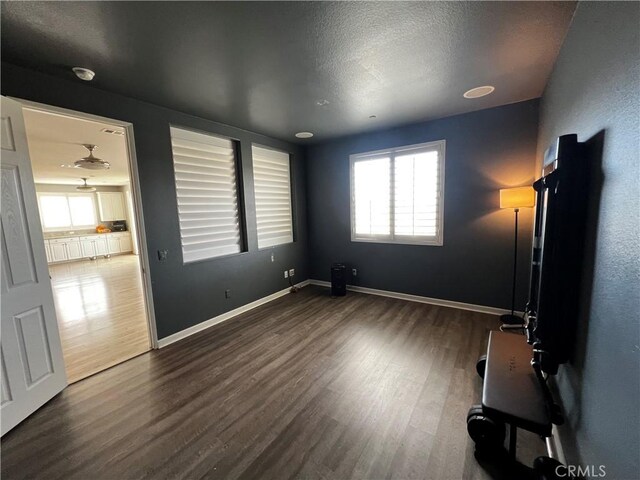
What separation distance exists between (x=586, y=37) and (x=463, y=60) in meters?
0.82

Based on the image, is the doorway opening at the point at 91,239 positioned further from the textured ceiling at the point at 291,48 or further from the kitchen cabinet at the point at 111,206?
the textured ceiling at the point at 291,48

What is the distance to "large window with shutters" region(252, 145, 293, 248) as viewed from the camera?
4.24 m

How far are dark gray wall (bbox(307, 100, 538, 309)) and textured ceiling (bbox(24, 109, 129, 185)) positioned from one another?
3590 mm

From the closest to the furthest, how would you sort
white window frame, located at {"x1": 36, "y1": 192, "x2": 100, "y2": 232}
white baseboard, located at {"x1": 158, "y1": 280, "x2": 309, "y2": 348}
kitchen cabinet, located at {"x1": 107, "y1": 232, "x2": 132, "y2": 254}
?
1. white baseboard, located at {"x1": 158, "y1": 280, "x2": 309, "y2": 348}
2. white window frame, located at {"x1": 36, "y1": 192, "x2": 100, "y2": 232}
3. kitchen cabinet, located at {"x1": 107, "y1": 232, "x2": 132, "y2": 254}

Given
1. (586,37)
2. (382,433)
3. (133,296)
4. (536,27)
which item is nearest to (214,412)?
(382,433)

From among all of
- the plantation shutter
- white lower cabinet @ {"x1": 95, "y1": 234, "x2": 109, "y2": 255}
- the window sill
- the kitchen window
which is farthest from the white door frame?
the kitchen window

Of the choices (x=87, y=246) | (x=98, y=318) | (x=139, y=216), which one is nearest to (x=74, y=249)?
(x=87, y=246)

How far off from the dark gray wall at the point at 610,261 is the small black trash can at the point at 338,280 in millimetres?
3103

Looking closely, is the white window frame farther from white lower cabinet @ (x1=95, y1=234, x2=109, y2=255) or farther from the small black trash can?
the small black trash can

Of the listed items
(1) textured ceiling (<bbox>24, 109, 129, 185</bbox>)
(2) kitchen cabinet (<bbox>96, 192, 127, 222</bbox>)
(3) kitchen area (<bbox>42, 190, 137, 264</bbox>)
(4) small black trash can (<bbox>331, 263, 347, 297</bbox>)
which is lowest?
(4) small black trash can (<bbox>331, 263, 347, 297</bbox>)

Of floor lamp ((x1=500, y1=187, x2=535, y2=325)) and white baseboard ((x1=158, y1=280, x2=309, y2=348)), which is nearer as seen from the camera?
floor lamp ((x1=500, y1=187, x2=535, y2=325))

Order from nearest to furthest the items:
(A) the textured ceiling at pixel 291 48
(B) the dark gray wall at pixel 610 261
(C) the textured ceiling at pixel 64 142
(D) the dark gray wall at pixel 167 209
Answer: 1. (B) the dark gray wall at pixel 610 261
2. (A) the textured ceiling at pixel 291 48
3. (D) the dark gray wall at pixel 167 209
4. (C) the textured ceiling at pixel 64 142

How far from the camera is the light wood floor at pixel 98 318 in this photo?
9.16 ft

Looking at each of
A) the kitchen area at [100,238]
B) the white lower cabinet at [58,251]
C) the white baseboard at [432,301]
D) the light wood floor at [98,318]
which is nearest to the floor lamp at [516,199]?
the white baseboard at [432,301]
